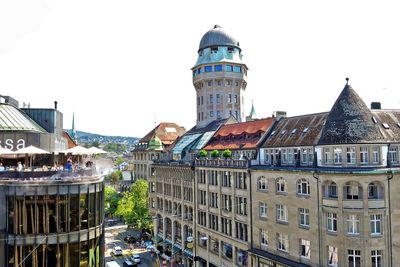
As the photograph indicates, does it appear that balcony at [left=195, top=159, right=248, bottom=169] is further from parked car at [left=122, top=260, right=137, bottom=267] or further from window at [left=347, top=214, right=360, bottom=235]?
parked car at [left=122, top=260, right=137, bottom=267]

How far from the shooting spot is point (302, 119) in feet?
164

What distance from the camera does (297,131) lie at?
4847 cm

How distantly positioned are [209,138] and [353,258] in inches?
1472

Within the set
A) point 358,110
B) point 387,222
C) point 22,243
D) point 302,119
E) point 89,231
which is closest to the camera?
point 22,243

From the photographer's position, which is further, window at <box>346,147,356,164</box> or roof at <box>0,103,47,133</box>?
roof at <box>0,103,47,133</box>

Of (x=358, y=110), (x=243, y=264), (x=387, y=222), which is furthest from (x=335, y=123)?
(x=243, y=264)

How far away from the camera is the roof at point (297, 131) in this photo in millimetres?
44897

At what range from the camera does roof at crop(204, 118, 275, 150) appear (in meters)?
56.3

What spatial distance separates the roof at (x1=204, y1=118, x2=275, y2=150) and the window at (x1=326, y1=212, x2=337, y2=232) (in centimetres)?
1661

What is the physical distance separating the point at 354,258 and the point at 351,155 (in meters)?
8.87

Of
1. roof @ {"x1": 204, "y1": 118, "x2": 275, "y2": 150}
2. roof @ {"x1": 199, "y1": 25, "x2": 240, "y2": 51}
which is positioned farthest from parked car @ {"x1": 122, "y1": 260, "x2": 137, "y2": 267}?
roof @ {"x1": 199, "y1": 25, "x2": 240, "y2": 51}

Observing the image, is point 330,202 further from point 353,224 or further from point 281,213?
point 281,213

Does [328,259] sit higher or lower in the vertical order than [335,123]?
lower

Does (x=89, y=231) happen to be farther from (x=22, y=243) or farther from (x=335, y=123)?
(x=335, y=123)
